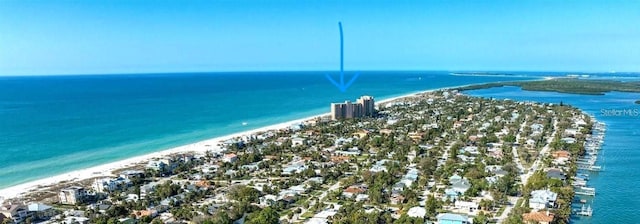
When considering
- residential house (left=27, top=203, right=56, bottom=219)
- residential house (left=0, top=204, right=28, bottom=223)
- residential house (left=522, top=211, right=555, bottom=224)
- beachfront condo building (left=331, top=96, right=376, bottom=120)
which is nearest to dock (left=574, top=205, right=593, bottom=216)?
residential house (left=522, top=211, right=555, bottom=224)

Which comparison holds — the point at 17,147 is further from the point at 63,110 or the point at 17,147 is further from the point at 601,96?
the point at 601,96

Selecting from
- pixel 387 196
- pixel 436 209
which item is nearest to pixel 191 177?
pixel 387 196

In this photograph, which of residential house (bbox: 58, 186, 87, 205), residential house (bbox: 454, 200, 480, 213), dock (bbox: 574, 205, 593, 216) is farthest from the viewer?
residential house (bbox: 58, 186, 87, 205)

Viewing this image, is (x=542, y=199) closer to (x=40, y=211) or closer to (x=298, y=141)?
(x=298, y=141)

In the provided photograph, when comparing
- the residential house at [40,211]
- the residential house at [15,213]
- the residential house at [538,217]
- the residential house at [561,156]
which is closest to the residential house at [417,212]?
the residential house at [538,217]

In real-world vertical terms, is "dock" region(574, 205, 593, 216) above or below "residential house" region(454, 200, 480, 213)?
below

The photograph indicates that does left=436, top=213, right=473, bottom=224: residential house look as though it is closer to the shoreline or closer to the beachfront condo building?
the shoreline

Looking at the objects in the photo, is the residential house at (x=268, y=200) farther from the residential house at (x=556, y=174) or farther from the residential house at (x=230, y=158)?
the residential house at (x=556, y=174)

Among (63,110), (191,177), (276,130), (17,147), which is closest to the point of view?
(191,177)

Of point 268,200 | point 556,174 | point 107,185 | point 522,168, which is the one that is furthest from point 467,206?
point 107,185
